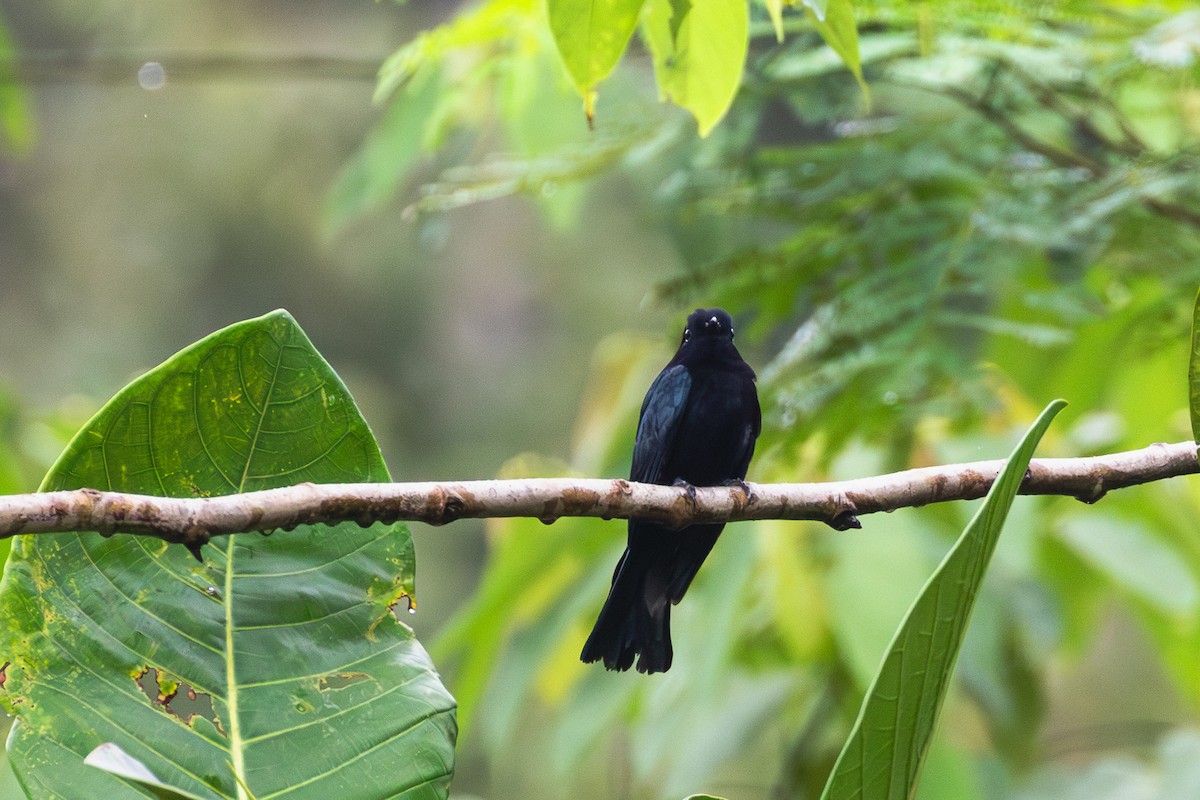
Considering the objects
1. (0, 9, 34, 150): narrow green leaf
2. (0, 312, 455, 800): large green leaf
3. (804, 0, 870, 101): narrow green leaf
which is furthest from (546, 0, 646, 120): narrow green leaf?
(0, 9, 34, 150): narrow green leaf

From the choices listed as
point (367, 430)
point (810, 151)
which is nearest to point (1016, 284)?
point (810, 151)

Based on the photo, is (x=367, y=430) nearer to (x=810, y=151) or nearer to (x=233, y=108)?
(x=810, y=151)

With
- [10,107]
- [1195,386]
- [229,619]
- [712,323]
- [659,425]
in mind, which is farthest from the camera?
[10,107]

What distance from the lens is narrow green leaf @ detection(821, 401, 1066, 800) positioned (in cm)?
121

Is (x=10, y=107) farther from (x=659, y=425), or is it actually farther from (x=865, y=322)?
(x=865, y=322)

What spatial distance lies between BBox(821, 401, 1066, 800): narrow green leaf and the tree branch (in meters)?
0.43

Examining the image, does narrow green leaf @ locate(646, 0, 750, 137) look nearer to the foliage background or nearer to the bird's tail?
the foliage background

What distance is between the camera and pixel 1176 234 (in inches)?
120

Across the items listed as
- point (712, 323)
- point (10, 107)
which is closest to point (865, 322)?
point (712, 323)

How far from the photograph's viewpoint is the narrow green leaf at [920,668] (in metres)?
1.21

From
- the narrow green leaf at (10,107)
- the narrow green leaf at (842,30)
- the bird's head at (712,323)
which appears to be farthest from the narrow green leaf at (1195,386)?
the narrow green leaf at (10,107)

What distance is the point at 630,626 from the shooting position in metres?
2.28

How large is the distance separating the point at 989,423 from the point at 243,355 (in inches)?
119

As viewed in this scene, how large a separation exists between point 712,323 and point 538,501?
1390 millimetres
